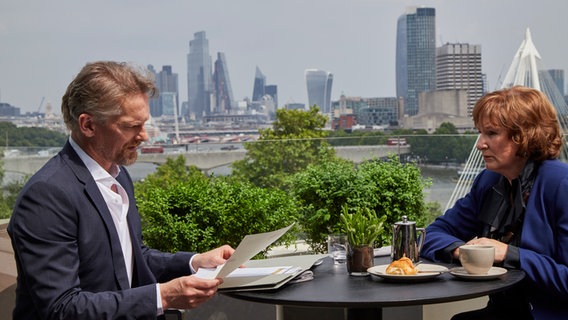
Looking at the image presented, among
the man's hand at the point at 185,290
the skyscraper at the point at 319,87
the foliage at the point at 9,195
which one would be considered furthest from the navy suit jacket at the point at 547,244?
the skyscraper at the point at 319,87

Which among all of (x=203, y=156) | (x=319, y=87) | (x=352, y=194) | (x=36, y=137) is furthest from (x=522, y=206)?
(x=319, y=87)

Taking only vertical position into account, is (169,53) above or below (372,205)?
above

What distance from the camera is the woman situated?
180 centimetres

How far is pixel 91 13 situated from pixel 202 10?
12.3 meters

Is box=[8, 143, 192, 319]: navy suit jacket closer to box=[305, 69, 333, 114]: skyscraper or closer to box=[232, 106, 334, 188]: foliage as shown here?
box=[232, 106, 334, 188]: foliage

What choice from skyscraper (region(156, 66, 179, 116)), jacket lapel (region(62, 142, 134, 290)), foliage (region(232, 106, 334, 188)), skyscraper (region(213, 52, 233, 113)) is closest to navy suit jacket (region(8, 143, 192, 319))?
jacket lapel (region(62, 142, 134, 290))

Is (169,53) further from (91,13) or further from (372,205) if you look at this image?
(372,205)

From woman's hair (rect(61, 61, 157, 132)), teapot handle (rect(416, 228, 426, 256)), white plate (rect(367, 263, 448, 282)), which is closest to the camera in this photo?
woman's hair (rect(61, 61, 157, 132))

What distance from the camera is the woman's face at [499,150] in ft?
6.29

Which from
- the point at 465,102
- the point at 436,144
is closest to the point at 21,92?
the point at 465,102

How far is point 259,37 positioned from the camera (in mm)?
77688

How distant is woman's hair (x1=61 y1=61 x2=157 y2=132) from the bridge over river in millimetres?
2284

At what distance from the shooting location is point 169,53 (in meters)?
87.4

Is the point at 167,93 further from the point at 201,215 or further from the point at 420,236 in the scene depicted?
the point at 420,236
